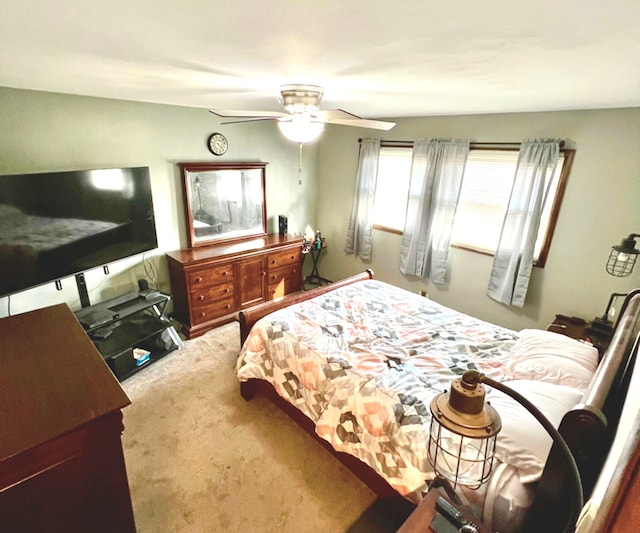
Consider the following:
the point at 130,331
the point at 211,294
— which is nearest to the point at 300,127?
the point at 211,294

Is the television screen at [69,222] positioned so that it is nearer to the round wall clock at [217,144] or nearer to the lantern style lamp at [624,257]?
the round wall clock at [217,144]

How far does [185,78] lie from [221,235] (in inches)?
90.4

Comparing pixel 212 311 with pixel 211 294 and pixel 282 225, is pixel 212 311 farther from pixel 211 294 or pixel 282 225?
pixel 282 225

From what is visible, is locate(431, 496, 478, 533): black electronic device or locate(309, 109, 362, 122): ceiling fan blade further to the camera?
locate(309, 109, 362, 122): ceiling fan blade

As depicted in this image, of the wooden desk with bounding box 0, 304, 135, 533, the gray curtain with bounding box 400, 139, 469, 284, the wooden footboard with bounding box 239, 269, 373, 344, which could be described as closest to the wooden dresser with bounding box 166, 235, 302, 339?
the wooden footboard with bounding box 239, 269, 373, 344

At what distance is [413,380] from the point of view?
186 cm

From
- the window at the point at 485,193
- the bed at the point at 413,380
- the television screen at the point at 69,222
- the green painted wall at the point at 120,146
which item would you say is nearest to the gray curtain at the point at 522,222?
the window at the point at 485,193

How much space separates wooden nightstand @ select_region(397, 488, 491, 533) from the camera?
1074mm

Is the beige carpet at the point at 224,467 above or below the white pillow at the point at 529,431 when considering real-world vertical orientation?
below

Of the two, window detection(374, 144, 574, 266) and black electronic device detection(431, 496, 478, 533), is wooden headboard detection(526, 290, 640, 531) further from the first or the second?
window detection(374, 144, 574, 266)

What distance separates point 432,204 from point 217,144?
248 cm

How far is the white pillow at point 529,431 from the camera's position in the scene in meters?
1.27

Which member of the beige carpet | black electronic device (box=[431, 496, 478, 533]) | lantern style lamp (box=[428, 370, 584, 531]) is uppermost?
lantern style lamp (box=[428, 370, 584, 531])

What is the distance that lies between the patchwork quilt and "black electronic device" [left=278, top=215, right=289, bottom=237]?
1681 mm
